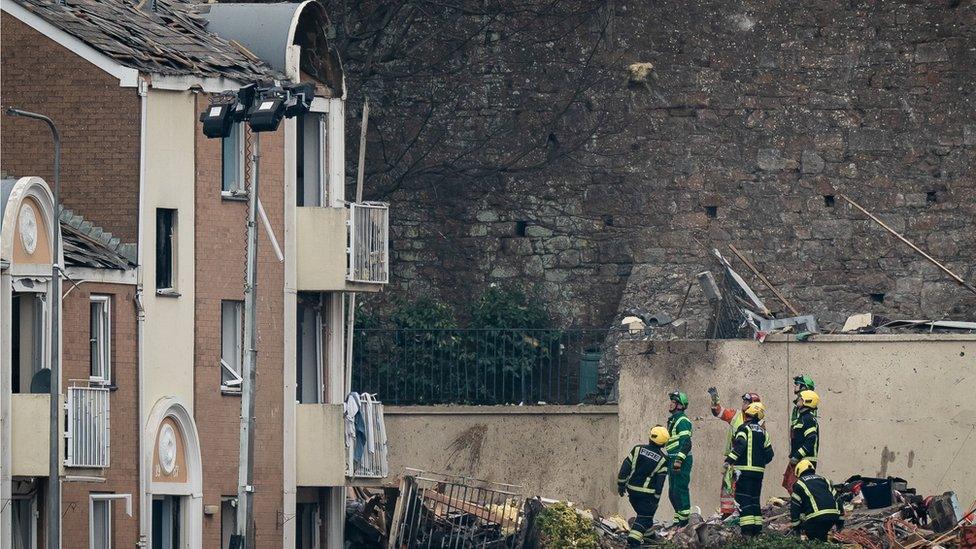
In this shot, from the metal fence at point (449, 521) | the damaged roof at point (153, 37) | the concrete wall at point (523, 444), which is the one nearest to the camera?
the damaged roof at point (153, 37)

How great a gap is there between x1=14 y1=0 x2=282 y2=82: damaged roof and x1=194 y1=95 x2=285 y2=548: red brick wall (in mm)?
694

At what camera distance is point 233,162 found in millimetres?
30734

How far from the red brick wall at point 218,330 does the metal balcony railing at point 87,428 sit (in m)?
2.74

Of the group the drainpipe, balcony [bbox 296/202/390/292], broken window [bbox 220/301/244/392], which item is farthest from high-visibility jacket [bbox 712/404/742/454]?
the drainpipe

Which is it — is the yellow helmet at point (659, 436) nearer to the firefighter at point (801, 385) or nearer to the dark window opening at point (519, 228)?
the firefighter at point (801, 385)

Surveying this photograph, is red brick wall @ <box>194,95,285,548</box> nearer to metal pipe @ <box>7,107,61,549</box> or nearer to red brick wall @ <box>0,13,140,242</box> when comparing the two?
red brick wall @ <box>0,13,140,242</box>

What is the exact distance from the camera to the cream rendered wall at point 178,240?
1148 inches

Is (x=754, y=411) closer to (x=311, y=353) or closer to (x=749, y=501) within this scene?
(x=749, y=501)

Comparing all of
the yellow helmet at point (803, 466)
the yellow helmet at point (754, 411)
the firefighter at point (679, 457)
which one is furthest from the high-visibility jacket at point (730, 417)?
the yellow helmet at point (803, 466)

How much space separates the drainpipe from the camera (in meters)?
28.6

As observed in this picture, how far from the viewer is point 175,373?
97.1 feet

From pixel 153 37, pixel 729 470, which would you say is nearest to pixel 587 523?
pixel 729 470

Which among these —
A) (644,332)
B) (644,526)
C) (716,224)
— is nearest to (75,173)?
(644,526)

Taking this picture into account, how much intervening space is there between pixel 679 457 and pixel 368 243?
5.01 m
